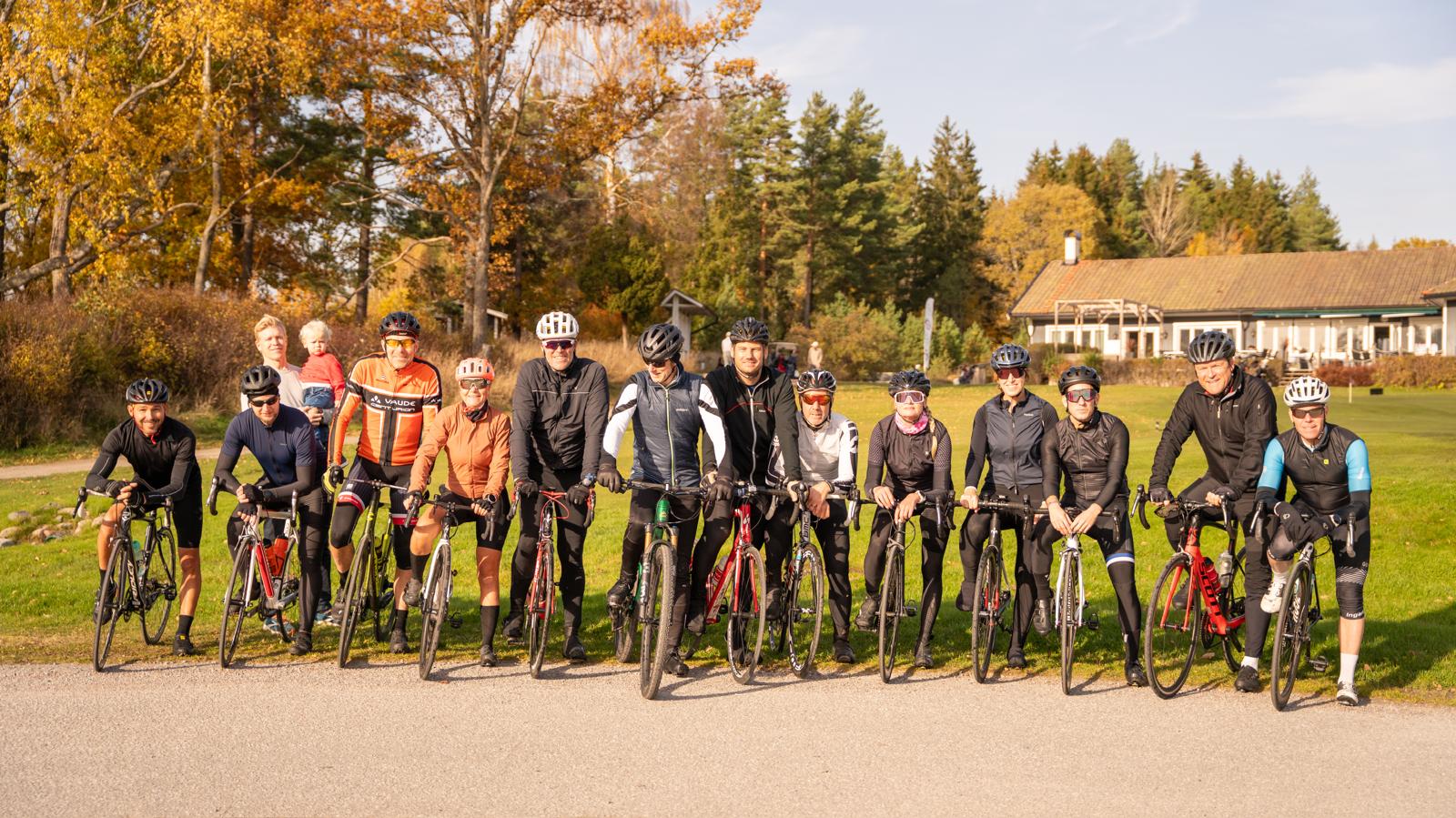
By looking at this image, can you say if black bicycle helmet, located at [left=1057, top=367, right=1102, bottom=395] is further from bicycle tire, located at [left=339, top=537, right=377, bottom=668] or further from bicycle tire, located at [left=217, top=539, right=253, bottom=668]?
bicycle tire, located at [left=217, top=539, right=253, bottom=668]

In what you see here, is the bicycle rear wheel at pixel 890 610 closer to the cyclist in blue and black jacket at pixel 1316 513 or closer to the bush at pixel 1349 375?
the cyclist in blue and black jacket at pixel 1316 513

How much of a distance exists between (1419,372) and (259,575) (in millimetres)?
44935

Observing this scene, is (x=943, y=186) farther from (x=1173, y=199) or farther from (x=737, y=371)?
(x=737, y=371)

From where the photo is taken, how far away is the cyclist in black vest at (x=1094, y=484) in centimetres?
796

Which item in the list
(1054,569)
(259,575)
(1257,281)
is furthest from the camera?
(1257,281)

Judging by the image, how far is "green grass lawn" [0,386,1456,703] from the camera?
27.7ft

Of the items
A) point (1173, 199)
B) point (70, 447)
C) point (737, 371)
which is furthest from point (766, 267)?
point (737, 371)

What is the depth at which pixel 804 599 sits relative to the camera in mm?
8289

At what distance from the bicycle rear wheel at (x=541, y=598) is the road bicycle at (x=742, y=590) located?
104cm

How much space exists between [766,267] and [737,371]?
71.1 meters

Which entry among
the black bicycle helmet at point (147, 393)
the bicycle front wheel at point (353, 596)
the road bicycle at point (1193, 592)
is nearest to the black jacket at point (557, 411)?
the bicycle front wheel at point (353, 596)

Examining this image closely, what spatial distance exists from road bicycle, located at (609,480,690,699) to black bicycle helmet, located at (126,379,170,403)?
10.5 ft

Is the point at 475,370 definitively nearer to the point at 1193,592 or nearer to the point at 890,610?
the point at 890,610

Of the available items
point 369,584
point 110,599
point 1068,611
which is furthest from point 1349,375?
point 110,599
